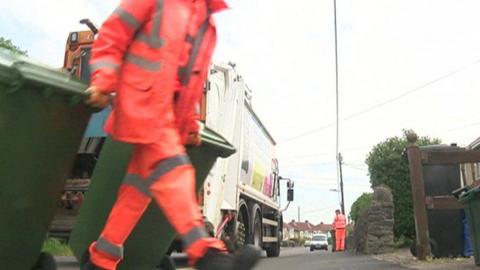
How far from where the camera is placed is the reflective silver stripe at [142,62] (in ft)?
9.93

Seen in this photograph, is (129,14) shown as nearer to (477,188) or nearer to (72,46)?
(477,188)

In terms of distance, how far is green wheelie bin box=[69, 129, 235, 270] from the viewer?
366cm

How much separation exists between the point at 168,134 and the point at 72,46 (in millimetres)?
7247

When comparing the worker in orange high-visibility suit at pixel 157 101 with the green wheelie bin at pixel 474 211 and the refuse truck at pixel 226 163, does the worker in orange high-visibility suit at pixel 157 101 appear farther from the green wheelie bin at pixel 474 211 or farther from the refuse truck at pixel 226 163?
the green wheelie bin at pixel 474 211

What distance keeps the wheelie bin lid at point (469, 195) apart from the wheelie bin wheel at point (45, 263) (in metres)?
4.88

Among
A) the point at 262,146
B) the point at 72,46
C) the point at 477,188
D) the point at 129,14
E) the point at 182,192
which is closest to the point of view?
the point at 182,192

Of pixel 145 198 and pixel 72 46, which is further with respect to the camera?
pixel 72 46

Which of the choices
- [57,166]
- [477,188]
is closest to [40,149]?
[57,166]

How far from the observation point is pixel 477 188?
6945mm

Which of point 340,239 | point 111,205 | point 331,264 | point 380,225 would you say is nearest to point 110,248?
point 111,205

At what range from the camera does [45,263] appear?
12.6ft

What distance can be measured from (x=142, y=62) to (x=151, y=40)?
0.12m

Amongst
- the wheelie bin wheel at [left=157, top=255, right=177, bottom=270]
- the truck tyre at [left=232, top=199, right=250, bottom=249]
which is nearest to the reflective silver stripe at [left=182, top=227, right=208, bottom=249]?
the wheelie bin wheel at [left=157, top=255, right=177, bottom=270]

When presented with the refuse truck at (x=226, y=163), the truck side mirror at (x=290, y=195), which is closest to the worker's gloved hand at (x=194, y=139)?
the refuse truck at (x=226, y=163)
